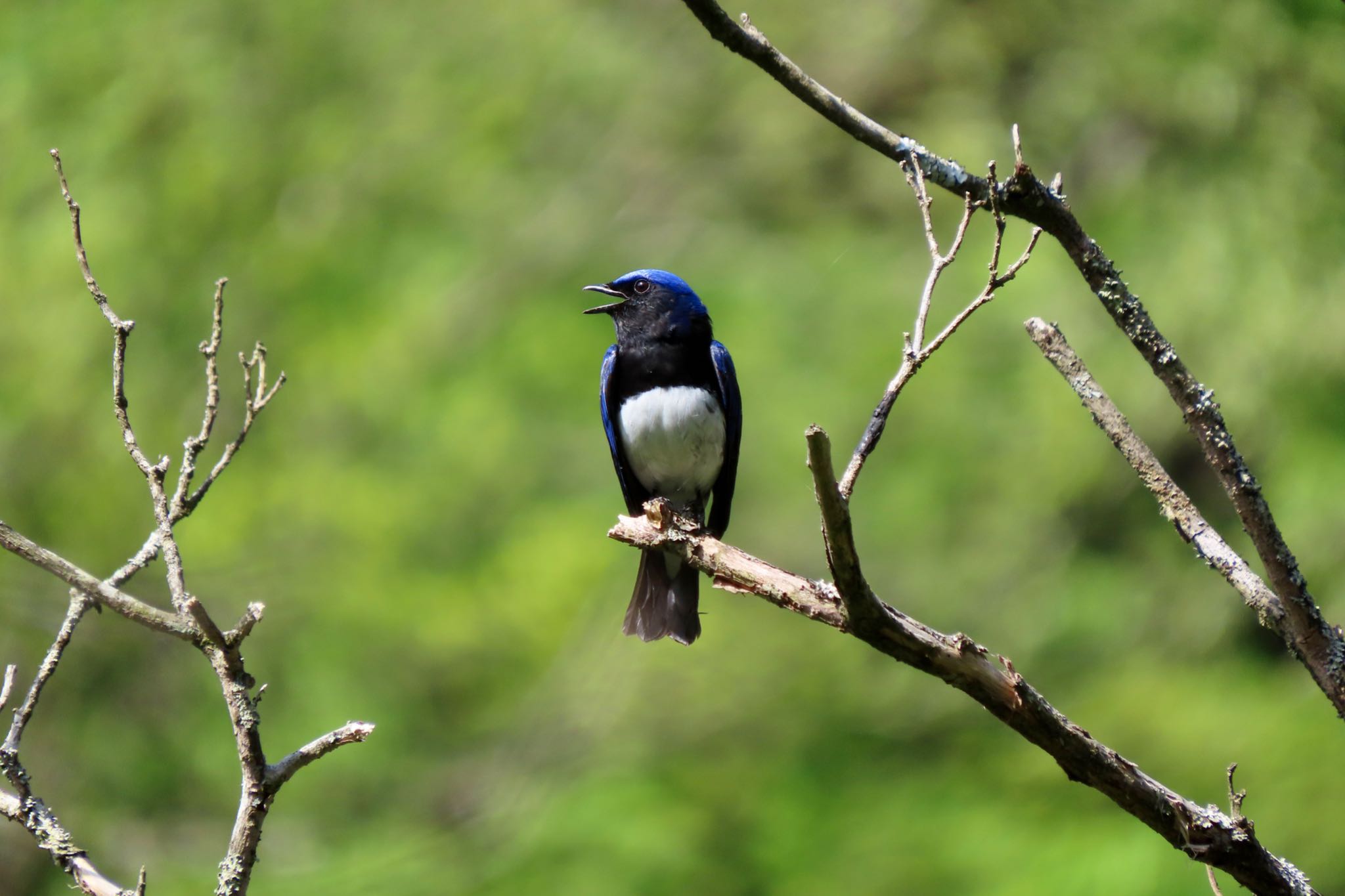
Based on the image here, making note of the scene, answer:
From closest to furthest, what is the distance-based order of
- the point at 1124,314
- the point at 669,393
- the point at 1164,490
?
the point at 1124,314 → the point at 1164,490 → the point at 669,393

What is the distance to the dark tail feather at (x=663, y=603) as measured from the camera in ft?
15.6

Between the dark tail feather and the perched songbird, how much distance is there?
0.36ft

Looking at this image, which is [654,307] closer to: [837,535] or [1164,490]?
[1164,490]

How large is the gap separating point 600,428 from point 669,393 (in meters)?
2.33

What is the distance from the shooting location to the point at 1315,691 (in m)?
5.09

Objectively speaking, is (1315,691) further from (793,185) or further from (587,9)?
(587,9)

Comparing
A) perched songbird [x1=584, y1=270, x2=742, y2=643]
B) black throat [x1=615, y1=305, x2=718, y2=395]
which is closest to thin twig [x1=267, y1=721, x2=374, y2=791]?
perched songbird [x1=584, y1=270, x2=742, y2=643]

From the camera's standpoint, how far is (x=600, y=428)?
24.5ft

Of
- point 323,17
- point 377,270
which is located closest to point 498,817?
point 377,270

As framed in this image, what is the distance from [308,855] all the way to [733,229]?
15.1 feet

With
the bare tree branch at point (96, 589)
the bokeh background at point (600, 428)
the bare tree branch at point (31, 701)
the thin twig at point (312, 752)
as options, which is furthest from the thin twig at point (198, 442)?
the bokeh background at point (600, 428)

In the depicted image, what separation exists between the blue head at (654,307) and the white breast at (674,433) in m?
0.29

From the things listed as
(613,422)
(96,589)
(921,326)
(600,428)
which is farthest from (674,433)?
(96,589)

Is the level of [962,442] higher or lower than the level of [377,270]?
lower
